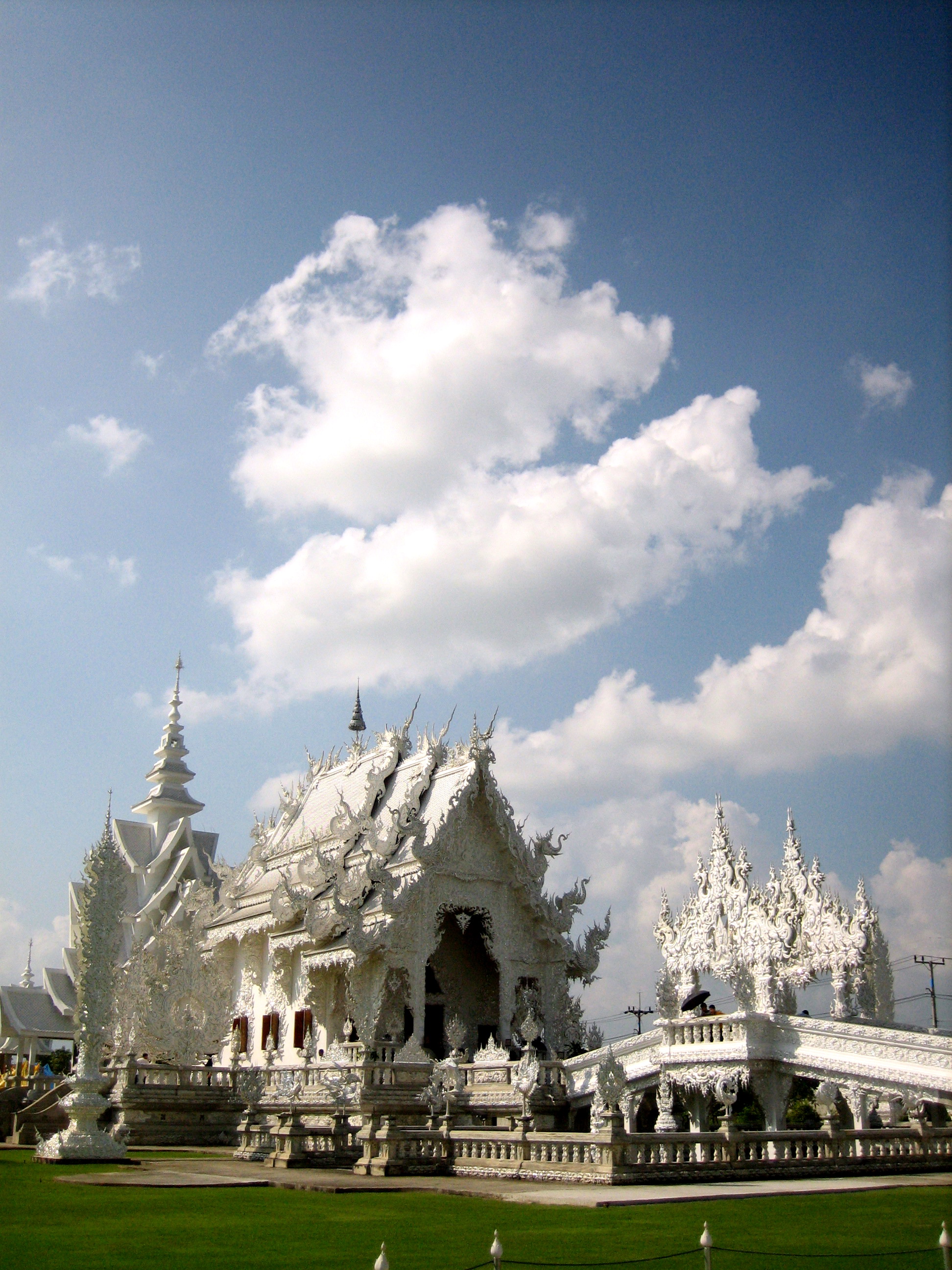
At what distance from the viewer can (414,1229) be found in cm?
993

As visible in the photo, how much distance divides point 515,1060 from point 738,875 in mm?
9136

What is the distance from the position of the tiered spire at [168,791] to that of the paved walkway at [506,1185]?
30.3m

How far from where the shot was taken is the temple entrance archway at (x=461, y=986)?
28.0 metres

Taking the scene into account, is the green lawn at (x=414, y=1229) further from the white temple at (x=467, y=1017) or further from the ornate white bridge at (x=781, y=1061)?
the ornate white bridge at (x=781, y=1061)

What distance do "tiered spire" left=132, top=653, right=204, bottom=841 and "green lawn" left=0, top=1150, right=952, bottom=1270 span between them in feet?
110

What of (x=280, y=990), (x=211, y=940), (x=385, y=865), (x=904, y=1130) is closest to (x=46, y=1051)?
(x=211, y=940)

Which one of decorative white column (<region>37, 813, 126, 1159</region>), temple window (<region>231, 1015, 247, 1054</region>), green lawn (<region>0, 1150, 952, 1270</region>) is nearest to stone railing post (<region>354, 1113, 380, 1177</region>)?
green lawn (<region>0, 1150, 952, 1270</region>)

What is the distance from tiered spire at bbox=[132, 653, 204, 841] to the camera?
46.4m

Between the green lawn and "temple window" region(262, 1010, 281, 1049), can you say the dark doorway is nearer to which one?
"temple window" region(262, 1010, 281, 1049)

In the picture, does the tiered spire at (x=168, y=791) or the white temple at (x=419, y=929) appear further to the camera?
the tiered spire at (x=168, y=791)

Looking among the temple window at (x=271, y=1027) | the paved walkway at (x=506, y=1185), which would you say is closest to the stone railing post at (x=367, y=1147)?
the paved walkway at (x=506, y=1185)

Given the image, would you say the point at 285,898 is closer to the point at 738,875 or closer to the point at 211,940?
the point at 211,940

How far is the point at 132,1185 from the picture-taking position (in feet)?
46.1

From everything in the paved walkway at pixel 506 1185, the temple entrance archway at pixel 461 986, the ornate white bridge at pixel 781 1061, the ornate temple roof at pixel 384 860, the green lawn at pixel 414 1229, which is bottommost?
the paved walkway at pixel 506 1185
